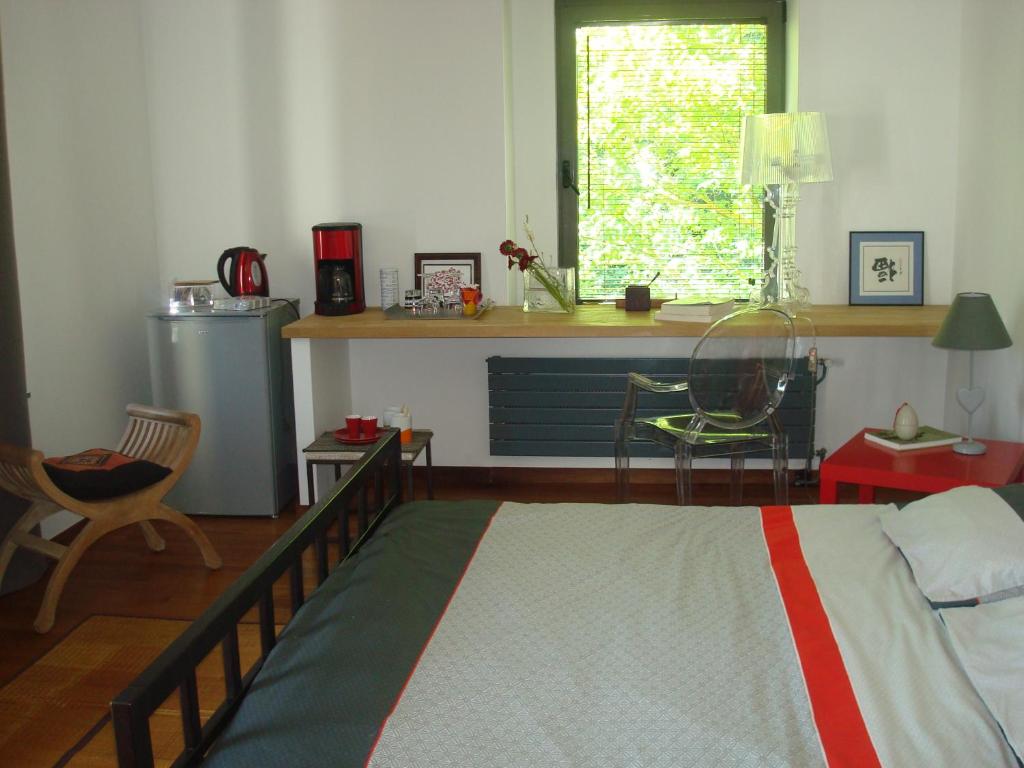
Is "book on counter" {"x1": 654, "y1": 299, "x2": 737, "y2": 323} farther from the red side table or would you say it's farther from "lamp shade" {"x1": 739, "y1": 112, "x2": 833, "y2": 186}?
the red side table

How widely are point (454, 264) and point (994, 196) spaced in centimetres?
198

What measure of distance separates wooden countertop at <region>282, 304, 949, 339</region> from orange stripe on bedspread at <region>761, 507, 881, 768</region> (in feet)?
4.98

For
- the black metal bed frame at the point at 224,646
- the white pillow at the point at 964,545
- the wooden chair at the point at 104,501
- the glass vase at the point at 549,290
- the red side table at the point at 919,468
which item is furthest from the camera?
the glass vase at the point at 549,290

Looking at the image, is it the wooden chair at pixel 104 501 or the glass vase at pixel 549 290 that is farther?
the glass vase at pixel 549 290

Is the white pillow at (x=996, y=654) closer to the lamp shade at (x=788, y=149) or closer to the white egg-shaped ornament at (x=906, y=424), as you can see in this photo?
the white egg-shaped ornament at (x=906, y=424)

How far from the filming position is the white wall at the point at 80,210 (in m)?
3.66

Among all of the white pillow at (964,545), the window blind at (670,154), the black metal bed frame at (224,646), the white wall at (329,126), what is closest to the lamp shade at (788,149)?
the window blind at (670,154)

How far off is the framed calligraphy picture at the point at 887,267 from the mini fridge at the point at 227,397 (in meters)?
2.23

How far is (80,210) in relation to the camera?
3930mm

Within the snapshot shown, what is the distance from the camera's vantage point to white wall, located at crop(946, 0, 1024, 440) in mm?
3508

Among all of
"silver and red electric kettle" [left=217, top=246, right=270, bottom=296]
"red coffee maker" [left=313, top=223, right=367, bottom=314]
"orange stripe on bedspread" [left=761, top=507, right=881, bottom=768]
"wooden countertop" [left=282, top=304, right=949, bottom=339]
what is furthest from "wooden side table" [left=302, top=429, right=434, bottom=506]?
"orange stripe on bedspread" [left=761, top=507, right=881, bottom=768]

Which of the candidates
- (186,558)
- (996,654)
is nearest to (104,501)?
(186,558)

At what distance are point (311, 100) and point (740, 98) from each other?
5.58 feet

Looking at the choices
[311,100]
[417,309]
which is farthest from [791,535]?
[311,100]
